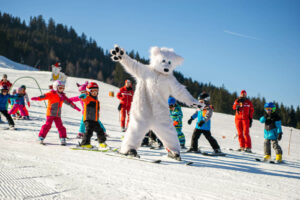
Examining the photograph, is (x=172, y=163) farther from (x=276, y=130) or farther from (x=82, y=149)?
(x=276, y=130)

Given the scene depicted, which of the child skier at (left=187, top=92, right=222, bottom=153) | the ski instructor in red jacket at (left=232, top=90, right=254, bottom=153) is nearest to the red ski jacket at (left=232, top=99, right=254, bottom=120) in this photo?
the ski instructor in red jacket at (left=232, top=90, right=254, bottom=153)

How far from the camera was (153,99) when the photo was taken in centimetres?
432

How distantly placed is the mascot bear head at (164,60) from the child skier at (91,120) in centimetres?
169

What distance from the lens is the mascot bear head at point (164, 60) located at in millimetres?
4320

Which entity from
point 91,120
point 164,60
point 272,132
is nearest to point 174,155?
point 164,60

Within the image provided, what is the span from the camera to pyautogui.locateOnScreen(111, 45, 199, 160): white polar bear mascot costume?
4.23 meters

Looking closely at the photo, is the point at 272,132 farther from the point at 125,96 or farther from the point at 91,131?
the point at 125,96

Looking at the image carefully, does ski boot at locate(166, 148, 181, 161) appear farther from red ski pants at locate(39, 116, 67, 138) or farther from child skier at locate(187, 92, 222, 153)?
red ski pants at locate(39, 116, 67, 138)

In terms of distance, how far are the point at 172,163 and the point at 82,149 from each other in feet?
6.16

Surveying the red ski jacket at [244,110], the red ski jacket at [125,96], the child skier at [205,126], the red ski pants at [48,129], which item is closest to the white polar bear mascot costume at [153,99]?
the child skier at [205,126]

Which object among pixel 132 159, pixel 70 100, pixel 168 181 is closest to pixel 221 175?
pixel 168 181

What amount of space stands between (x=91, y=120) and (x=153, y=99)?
5.38 ft

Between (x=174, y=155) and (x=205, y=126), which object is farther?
(x=205, y=126)

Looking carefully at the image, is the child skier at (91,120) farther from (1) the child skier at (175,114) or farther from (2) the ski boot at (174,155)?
(1) the child skier at (175,114)
